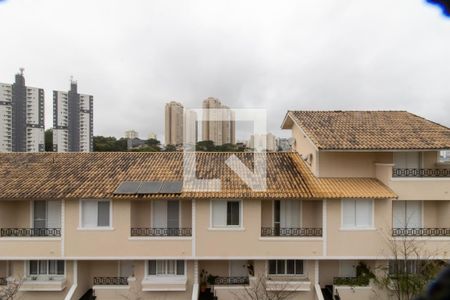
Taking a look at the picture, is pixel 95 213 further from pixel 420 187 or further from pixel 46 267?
pixel 420 187

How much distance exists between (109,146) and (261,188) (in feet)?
135

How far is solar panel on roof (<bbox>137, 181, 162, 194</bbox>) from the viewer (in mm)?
14523

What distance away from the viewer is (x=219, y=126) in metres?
20.8

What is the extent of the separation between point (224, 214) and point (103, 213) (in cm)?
616

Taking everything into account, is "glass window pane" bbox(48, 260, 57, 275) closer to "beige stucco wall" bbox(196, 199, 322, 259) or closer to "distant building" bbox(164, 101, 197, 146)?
"beige stucco wall" bbox(196, 199, 322, 259)

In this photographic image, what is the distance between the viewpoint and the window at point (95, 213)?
14969 mm

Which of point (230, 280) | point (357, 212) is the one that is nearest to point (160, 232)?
point (230, 280)

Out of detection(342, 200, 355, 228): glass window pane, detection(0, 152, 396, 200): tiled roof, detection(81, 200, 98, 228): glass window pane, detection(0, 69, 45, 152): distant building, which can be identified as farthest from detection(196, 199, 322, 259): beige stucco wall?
detection(0, 69, 45, 152): distant building

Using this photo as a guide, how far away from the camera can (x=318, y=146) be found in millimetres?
15438

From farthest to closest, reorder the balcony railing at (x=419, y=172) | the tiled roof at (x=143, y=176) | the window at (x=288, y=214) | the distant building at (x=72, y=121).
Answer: the distant building at (x=72, y=121) → the window at (x=288, y=214) → the balcony railing at (x=419, y=172) → the tiled roof at (x=143, y=176)

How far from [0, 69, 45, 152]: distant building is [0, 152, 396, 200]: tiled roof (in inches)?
895

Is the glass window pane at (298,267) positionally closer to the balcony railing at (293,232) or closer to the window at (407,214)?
the balcony railing at (293,232)

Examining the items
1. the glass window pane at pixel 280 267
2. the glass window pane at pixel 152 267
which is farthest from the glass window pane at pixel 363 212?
the glass window pane at pixel 152 267

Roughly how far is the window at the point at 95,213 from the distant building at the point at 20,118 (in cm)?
2925
